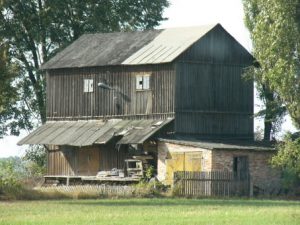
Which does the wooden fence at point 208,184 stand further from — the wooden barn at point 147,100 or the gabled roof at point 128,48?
the gabled roof at point 128,48

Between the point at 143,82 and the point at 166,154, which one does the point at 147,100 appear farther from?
the point at 166,154

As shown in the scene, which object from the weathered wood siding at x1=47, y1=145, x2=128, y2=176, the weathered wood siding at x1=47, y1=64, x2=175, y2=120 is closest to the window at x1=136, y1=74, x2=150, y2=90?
the weathered wood siding at x1=47, y1=64, x2=175, y2=120

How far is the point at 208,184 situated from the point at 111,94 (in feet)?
41.2

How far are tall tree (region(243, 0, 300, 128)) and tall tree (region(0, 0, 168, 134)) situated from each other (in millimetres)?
19871

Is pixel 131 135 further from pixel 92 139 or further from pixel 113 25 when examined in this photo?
pixel 113 25

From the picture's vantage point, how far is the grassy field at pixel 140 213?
34312 millimetres

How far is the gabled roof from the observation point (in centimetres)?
6384

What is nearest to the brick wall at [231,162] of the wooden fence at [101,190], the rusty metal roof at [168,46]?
the wooden fence at [101,190]

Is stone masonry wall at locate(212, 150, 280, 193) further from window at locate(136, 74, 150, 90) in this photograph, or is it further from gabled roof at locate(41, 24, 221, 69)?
window at locate(136, 74, 150, 90)

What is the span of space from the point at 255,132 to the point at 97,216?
126 ft

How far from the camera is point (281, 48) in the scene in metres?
58.4

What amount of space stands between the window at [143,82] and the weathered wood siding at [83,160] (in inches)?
148

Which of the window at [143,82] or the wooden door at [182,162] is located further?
the window at [143,82]

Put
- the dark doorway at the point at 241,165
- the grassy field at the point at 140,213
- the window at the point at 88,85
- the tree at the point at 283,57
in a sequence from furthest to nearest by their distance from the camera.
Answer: the window at the point at 88,85, the dark doorway at the point at 241,165, the tree at the point at 283,57, the grassy field at the point at 140,213
